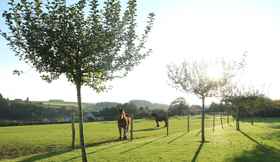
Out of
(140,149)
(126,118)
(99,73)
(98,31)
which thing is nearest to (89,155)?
(140,149)

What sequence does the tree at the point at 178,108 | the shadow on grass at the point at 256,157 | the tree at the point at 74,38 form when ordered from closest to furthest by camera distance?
1. the tree at the point at 74,38
2. the shadow on grass at the point at 256,157
3. the tree at the point at 178,108

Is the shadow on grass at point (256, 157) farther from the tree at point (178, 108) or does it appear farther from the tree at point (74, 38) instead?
the tree at point (178, 108)

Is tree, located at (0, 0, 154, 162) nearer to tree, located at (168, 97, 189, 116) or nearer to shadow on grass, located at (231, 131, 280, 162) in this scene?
shadow on grass, located at (231, 131, 280, 162)

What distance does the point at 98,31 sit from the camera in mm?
Result: 13820

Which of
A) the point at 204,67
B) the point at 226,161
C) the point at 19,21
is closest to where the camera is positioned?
the point at 19,21

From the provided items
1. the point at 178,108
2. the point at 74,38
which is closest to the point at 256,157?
the point at 74,38

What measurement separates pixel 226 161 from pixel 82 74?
10.7 meters

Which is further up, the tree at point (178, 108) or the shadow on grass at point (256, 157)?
the tree at point (178, 108)

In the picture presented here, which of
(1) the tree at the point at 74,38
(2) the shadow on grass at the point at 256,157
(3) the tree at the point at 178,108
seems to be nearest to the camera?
(1) the tree at the point at 74,38

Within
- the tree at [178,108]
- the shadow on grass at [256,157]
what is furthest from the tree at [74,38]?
the tree at [178,108]

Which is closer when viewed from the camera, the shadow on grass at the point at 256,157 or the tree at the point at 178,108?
the shadow on grass at the point at 256,157

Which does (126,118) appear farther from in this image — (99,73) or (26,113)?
(26,113)

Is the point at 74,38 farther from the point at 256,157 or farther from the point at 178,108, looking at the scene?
the point at 178,108

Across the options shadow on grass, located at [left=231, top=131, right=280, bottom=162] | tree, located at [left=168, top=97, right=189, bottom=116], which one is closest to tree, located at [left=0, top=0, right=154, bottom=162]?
shadow on grass, located at [left=231, top=131, right=280, bottom=162]
